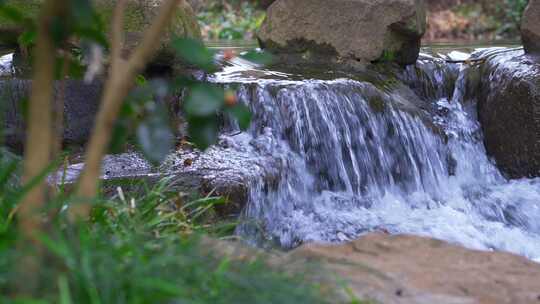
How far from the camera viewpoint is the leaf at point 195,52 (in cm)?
163

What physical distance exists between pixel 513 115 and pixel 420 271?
4.53 metres

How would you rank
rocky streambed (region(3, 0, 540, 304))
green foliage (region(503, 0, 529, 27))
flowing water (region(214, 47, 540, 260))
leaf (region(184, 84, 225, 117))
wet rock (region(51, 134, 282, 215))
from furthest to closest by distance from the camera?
1. green foliage (region(503, 0, 529, 27))
2. flowing water (region(214, 47, 540, 260))
3. rocky streambed (region(3, 0, 540, 304))
4. wet rock (region(51, 134, 282, 215))
5. leaf (region(184, 84, 225, 117))

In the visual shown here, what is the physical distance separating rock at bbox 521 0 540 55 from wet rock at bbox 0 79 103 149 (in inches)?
151

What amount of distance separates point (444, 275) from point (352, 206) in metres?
3.06

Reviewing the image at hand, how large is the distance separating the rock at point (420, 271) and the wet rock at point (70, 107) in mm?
3410

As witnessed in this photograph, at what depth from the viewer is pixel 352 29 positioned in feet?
24.2

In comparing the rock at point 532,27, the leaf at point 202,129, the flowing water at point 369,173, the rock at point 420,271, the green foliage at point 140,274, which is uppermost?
the leaf at point 202,129

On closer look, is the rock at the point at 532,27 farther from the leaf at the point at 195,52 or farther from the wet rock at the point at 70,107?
the leaf at the point at 195,52

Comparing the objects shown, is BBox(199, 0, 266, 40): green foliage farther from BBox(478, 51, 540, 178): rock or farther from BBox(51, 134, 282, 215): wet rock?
BBox(51, 134, 282, 215): wet rock

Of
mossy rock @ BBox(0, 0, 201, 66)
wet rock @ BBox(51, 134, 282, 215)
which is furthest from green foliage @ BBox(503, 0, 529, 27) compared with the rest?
wet rock @ BBox(51, 134, 282, 215)

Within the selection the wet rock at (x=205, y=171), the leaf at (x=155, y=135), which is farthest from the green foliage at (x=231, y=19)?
the leaf at (x=155, y=135)

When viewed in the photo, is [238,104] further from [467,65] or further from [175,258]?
[467,65]

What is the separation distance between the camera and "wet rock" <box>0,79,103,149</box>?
5.61 meters

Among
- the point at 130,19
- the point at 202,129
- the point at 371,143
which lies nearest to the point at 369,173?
the point at 371,143
